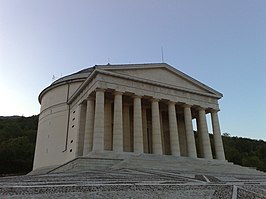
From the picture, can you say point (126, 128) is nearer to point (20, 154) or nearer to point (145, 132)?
point (145, 132)

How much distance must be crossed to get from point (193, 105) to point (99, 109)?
540 inches

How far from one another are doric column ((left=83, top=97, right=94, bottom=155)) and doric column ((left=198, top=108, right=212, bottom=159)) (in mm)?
14804

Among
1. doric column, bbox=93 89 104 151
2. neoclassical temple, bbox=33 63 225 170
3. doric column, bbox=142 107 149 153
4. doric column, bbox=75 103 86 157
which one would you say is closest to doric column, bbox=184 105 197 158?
neoclassical temple, bbox=33 63 225 170

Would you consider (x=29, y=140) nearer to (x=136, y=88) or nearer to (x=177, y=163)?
(x=136, y=88)

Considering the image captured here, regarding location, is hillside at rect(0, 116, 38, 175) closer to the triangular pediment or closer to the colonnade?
the colonnade

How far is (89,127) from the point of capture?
90.3 ft

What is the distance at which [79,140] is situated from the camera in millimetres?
29516

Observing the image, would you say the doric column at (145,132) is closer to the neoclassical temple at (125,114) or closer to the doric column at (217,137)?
the neoclassical temple at (125,114)

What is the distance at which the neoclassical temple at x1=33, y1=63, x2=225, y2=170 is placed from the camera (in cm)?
2688

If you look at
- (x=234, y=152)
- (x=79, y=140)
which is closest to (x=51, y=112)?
(x=79, y=140)

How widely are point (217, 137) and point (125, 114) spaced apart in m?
12.8

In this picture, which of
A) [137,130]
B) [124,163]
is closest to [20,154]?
[137,130]

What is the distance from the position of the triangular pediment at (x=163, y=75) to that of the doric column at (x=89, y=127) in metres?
4.70

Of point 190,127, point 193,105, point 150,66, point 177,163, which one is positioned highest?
point 150,66
